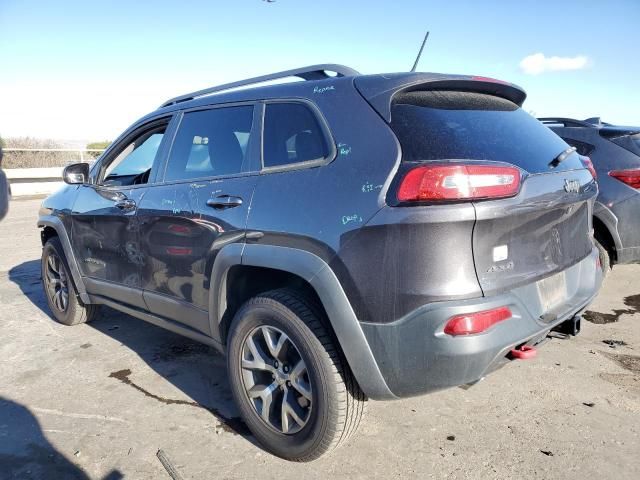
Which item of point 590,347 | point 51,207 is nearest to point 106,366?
point 51,207

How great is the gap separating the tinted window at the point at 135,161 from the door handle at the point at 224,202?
38.8 inches

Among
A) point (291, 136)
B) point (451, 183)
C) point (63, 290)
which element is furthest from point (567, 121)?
point (63, 290)

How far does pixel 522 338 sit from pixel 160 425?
205cm

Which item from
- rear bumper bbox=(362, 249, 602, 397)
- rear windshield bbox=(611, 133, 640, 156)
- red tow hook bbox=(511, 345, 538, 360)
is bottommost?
red tow hook bbox=(511, 345, 538, 360)

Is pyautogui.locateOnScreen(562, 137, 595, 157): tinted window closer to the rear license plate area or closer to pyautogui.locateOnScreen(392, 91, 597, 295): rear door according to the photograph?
pyautogui.locateOnScreen(392, 91, 597, 295): rear door

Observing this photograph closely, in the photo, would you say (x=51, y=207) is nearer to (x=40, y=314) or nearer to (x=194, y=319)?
(x=40, y=314)

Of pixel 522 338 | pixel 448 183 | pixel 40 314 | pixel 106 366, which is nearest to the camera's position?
pixel 448 183

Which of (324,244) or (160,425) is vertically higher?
(324,244)

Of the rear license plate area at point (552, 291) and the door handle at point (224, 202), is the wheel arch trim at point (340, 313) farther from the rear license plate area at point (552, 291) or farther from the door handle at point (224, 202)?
the rear license plate area at point (552, 291)

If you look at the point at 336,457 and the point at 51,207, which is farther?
the point at 51,207

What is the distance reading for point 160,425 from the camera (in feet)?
9.34

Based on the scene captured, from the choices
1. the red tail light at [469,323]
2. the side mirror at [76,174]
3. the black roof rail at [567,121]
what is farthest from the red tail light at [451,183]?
the black roof rail at [567,121]

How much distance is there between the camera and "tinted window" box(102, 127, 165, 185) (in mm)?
3625

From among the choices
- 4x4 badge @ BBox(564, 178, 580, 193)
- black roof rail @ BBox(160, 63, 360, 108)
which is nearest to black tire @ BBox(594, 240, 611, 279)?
4x4 badge @ BBox(564, 178, 580, 193)
